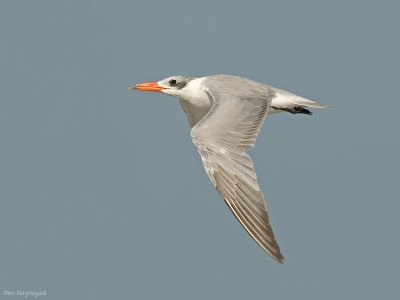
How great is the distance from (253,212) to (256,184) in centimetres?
57

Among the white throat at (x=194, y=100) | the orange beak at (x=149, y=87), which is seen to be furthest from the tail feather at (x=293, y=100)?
the orange beak at (x=149, y=87)

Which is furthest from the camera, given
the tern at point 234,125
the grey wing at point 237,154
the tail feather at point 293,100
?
the tail feather at point 293,100

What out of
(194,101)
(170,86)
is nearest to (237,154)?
(194,101)

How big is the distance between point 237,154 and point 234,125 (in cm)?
107

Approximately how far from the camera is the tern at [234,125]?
47.6 ft

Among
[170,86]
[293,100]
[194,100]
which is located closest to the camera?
[293,100]

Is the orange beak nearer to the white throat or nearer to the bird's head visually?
the bird's head

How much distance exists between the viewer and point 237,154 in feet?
51.4

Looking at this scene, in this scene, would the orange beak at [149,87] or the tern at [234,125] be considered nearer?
the tern at [234,125]

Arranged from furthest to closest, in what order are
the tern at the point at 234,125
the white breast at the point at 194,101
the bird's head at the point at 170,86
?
the bird's head at the point at 170,86 < the white breast at the point at 194,101 < the tern at the point at 234,125

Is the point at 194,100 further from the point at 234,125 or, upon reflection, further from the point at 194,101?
the point at 234,125

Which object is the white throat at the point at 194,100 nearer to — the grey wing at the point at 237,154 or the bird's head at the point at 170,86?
the bird's head at the point at 170,86

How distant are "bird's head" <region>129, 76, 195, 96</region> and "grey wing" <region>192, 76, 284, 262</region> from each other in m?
1.68

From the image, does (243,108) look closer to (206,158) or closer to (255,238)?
(206,158)
